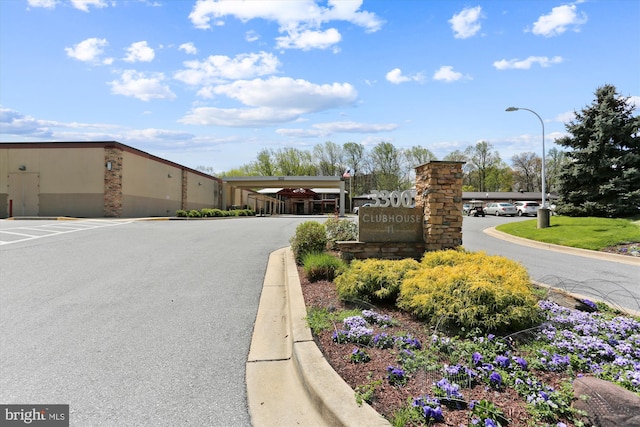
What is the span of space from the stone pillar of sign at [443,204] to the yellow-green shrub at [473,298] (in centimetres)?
264

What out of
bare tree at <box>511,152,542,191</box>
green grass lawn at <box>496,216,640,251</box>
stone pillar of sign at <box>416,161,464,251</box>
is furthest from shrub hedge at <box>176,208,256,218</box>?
bare tree at <box>511,152,542,191</box>

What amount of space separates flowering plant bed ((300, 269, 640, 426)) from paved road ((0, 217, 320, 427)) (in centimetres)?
99

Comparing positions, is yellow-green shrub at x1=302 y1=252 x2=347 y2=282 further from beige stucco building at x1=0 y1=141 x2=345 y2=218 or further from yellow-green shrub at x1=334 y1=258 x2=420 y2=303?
beige stucco building at x1=0 y1=141 x2=345 y2=218

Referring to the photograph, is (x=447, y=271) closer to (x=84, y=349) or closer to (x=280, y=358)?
(x=280, y=358)

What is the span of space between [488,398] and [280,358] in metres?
1.98

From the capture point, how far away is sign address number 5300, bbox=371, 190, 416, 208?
25.4ft

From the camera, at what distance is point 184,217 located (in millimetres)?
28312

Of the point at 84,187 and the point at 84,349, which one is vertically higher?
the point at 84,187

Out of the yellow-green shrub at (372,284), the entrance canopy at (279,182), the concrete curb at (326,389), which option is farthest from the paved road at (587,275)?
the entrance canopy at (279,182)

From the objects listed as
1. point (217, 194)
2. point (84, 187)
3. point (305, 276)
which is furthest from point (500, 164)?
point (305, 276)

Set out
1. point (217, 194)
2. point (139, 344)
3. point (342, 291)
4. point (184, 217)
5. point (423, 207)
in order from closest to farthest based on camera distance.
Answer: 1. point (139, 344)
2. point (342, 291)
3. point (423, 207)
4. point (184, 217)
5. point (217, 194)

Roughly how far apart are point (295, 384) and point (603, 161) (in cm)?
2188

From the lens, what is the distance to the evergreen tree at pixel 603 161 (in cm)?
1852

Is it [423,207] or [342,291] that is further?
[423,207]
